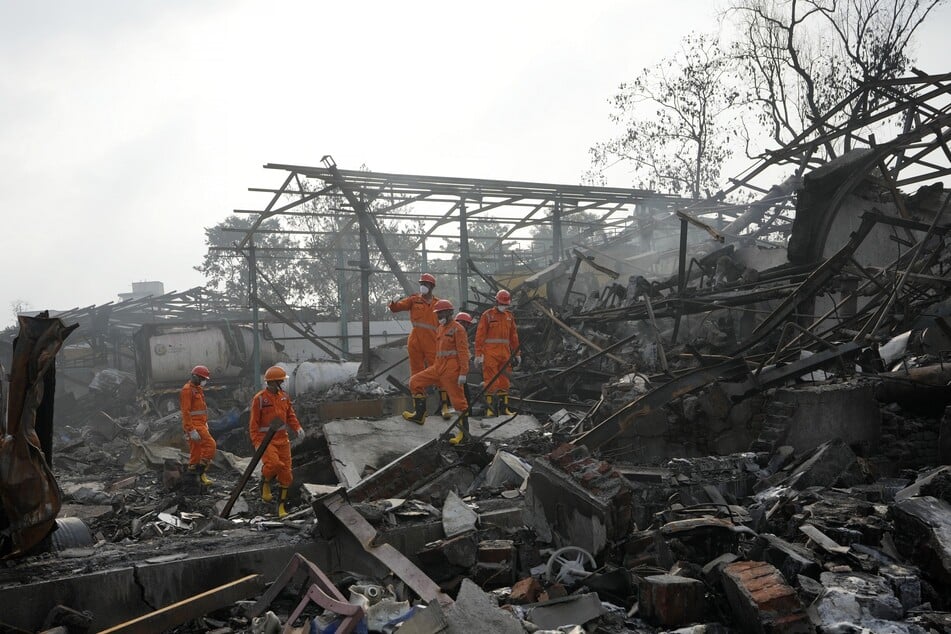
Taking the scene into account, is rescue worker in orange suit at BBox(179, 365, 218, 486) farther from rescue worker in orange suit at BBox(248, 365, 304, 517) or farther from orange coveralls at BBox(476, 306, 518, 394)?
orange coveralls at BBox(476, 306, 518, 394)

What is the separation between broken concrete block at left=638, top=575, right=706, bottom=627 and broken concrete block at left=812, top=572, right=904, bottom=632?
613 mm

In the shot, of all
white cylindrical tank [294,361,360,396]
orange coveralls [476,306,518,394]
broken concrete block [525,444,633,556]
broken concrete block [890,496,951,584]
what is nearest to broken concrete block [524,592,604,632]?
broken concrete block [525,444,633,556]

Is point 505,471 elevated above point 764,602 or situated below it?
below

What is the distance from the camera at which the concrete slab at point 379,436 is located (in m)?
8.27

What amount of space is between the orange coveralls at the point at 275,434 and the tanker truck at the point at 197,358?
1111 cm

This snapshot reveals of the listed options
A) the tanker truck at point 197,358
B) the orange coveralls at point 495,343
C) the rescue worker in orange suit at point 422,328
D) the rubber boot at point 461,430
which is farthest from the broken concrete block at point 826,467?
the tanker truck at point 197,358

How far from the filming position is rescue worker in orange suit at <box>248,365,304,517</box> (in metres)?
8.05

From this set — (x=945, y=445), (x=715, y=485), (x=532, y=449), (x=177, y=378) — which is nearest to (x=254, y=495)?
(x=532, y=449)

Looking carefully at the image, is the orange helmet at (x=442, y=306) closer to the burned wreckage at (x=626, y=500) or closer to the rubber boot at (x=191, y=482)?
the burned wreckage at (x=626, y=500)

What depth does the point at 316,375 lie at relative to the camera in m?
15.7

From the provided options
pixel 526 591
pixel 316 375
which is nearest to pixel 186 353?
pixel 316 375

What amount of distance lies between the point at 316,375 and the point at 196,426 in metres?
5.87

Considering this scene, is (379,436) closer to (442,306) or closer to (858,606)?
(442,306)

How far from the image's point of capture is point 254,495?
30.0 ft
